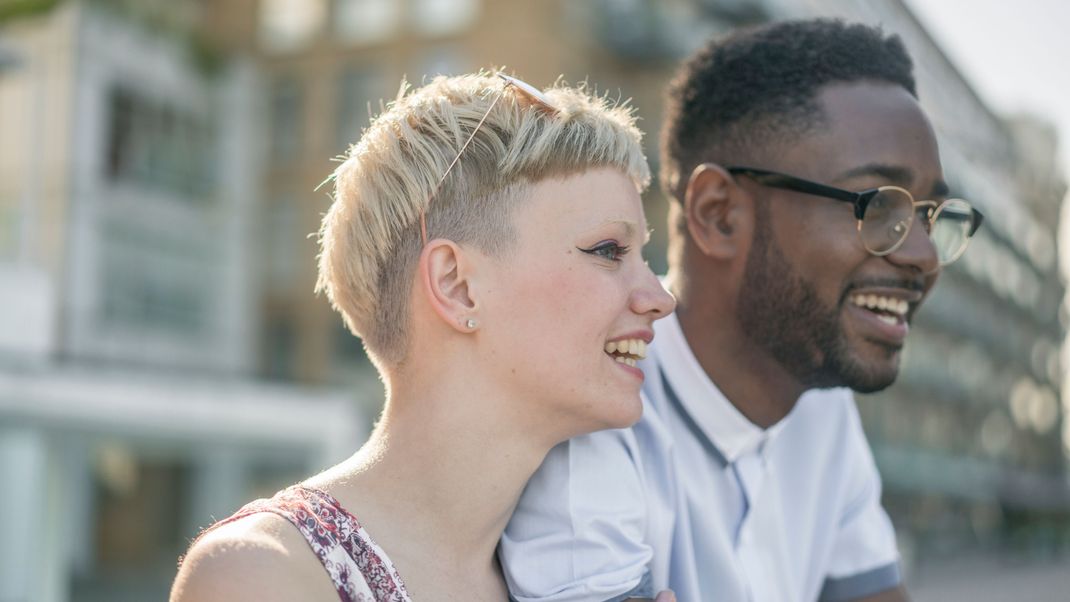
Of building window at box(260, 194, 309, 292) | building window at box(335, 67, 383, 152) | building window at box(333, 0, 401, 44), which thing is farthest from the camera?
building window at box(260, 194, 309, 292)

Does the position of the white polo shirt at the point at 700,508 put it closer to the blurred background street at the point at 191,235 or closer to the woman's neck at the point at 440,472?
the woman's neck at the point at 440,472

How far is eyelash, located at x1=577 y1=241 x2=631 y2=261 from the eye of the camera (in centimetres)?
201

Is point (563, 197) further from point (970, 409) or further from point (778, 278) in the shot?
point (970, 409)

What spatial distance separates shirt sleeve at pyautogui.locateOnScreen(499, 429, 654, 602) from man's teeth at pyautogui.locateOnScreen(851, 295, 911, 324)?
2.09 feet

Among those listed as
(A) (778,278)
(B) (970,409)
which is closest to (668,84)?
(A) (778,278)

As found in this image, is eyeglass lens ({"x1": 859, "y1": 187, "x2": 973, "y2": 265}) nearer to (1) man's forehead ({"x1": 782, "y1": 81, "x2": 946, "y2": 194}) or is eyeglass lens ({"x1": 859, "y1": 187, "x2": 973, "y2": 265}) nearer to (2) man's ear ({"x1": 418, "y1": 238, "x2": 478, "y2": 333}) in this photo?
(1) man's forehead ({"x1": 782, "y1": 81, "x2": 946, "y2": 194})

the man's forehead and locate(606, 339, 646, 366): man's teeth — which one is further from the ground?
the man's forehead

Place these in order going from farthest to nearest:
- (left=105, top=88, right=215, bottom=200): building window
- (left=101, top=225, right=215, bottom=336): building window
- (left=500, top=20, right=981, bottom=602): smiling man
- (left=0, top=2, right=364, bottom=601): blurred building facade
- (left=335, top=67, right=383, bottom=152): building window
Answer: (left=335, top=67, right=383, bottom=152): building window
(left=105, top=88, right=215, bottom=200): building window
(left=101, top=225, right=215, bottom=336): building window
(left=0, top=2, right=364, bottom=601): blurred building facade
(left=500, top=20, right=981, bottom=602): smiling man

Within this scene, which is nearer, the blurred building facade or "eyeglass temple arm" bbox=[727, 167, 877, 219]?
"eyeglass temple arm" bbox=[727, 167, 877, 219]

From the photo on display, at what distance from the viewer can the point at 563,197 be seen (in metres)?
2.01

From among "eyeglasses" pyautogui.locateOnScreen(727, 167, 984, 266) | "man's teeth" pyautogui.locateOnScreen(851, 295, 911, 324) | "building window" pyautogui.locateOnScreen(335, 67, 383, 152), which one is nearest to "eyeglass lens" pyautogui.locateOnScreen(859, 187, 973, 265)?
"eyeglasses" pyautogui.locateOnScreen(727, 167, 984, 266)

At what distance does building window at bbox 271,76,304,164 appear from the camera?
95.7 feet

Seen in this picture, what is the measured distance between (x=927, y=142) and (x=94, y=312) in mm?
22058

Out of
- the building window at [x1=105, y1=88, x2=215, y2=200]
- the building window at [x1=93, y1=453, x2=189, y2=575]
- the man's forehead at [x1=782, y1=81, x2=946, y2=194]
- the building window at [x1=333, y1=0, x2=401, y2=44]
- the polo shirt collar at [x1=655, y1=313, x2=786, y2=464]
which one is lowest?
the building window at [x1=93, y1=453, x2=189, y2=575]
